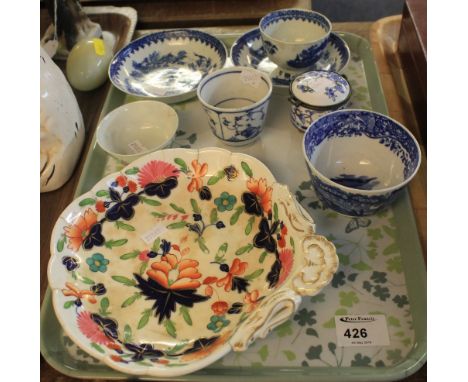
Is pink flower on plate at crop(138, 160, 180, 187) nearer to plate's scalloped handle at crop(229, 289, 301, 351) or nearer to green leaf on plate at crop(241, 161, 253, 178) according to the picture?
green leaf on plate at crop(241, 161, 253, 178)

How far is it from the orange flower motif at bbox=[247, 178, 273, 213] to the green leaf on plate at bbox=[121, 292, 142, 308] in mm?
223

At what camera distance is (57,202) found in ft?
2.50

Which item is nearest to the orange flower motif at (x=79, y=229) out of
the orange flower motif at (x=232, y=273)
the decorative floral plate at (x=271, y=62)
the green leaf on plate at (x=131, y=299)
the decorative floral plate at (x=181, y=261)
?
the decorative floral plate at (x=181, y=261)

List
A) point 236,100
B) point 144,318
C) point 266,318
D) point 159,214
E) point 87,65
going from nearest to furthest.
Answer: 1. point 266,318
2. point 144,318
3. point 159,214
4. point 236,100
5. point 87,65

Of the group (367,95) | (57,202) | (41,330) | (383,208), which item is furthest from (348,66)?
(41,330)

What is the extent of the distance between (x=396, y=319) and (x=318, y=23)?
0.63 m

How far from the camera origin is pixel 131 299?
1.97 ft

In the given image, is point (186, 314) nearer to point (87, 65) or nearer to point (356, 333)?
point (356, 333)

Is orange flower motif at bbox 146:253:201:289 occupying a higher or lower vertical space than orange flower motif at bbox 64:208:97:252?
lower

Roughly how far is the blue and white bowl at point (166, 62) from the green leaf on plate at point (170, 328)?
492 millimetres

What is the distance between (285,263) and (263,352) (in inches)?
4.6

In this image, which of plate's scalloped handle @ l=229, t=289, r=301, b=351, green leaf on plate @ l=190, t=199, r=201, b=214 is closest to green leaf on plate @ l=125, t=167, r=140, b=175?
green leaf on plate @ l=190, t=199, r=201, b=214

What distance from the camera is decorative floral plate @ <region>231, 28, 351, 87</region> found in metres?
0.88

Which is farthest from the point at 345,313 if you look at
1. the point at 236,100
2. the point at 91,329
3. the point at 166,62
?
the point at 166,62
